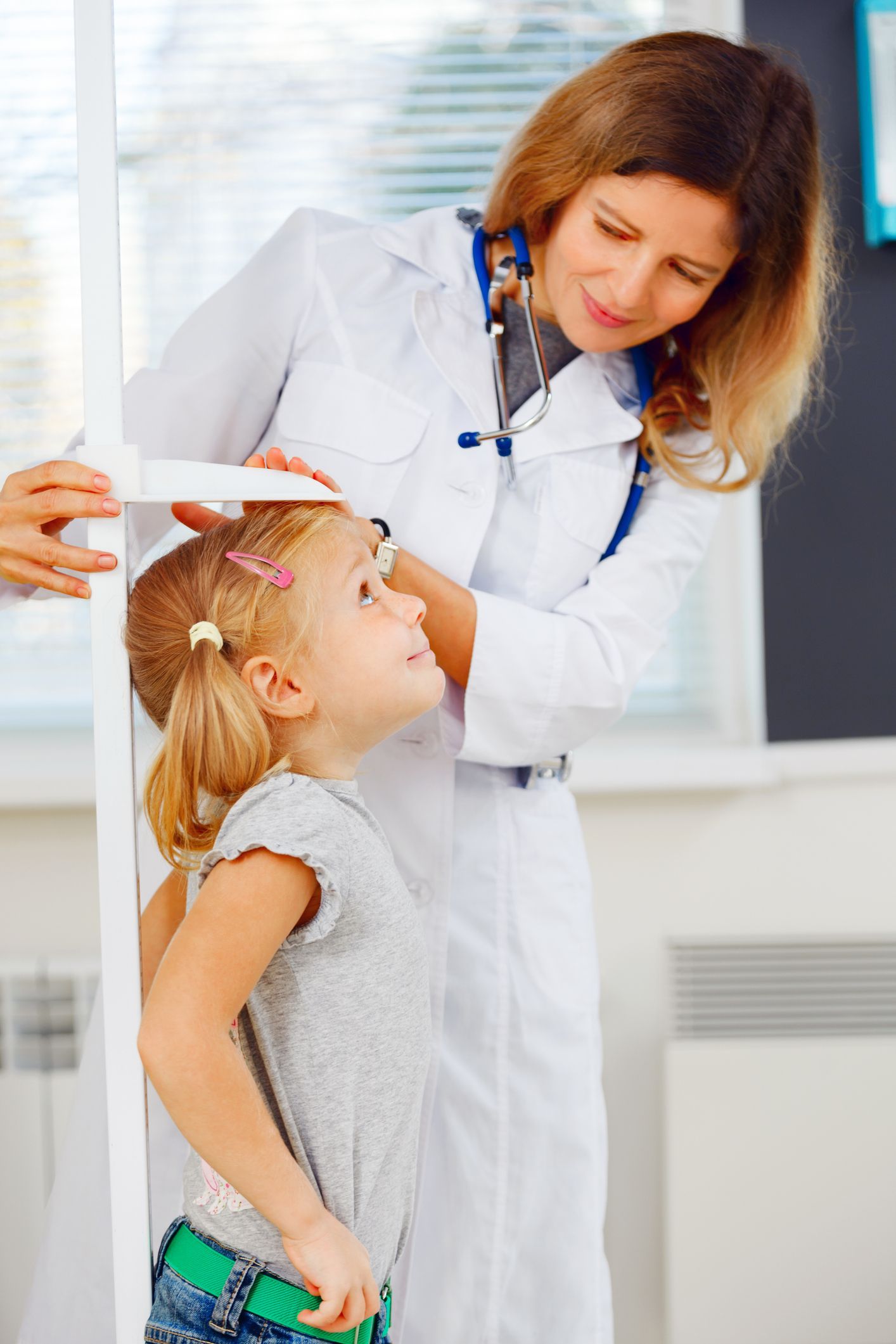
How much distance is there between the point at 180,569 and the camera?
0.81 metres

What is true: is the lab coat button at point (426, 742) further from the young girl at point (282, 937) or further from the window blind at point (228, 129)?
the window blind at point (228, 129)

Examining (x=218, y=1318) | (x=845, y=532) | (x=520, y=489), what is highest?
(x=845, y=532)

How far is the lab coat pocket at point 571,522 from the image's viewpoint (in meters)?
1.07

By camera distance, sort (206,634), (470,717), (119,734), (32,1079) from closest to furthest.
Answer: (119,734) → (206,634) → (470,717) → (32,1079)

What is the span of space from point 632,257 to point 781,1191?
1.30 m

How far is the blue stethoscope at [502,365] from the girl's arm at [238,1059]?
0.48m

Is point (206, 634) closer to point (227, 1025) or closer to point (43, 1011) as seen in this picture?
point (227, 1025)

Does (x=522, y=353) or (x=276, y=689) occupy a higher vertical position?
(x=522, y=353)

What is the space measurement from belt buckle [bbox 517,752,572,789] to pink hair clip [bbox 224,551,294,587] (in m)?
0.39

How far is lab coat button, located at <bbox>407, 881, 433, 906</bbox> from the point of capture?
3.34 feet

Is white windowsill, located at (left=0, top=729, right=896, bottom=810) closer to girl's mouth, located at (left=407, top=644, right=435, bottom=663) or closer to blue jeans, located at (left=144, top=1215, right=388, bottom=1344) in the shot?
girl's mouth, located at (left=407, top=644, right=435, bottom=663)

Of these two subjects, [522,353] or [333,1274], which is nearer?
[333,1274]

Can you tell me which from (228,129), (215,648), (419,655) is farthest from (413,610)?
(228,129)

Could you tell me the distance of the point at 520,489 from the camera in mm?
1068
